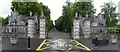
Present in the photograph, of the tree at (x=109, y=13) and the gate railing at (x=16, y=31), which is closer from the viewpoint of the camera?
the gate railing at (x=16, y=31)

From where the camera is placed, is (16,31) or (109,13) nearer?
(16,31)

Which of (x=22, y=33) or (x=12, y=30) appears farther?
(x=12, y=30)

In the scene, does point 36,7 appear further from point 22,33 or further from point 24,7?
point 22,33

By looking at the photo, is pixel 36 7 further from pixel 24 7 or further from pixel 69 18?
pixel 69 18

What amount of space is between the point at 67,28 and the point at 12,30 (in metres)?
22.2

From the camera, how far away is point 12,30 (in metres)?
31.1

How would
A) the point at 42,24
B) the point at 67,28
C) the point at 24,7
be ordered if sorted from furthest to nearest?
the point at 67,28, the point at 24,7, the point at 42,24

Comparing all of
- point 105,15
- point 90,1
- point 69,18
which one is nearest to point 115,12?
point 105,15

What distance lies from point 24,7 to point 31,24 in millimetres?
16680

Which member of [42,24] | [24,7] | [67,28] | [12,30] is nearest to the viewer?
[42,24]

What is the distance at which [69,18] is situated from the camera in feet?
167

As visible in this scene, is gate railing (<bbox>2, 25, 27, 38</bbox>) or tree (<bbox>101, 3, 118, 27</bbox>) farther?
tree (<bbox>101, 3, 118, 27</bbox>)

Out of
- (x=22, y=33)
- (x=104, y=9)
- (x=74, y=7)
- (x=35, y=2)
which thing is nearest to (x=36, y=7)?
(x=35, y=2)

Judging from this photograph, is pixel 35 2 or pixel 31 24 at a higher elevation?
pixel 35 2
